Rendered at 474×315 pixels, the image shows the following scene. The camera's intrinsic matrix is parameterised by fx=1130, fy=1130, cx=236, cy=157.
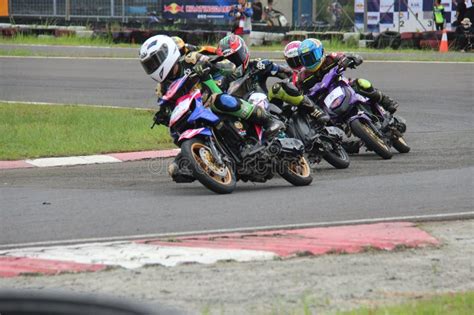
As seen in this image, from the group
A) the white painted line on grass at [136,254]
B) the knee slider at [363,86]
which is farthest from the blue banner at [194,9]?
the white painted line on grass at [136,254]

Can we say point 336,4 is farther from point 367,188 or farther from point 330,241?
point 330,241

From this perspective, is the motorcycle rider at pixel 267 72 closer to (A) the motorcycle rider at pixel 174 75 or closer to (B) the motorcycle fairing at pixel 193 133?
(A) the motorcycle rider at pixel 174 75

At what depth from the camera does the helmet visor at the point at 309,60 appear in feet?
37.9

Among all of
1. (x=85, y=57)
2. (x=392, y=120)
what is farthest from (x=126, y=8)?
(x=392, y=120)

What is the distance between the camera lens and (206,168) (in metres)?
9.15

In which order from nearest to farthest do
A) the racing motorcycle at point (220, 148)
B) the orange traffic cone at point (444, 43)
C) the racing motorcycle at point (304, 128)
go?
the racing motorcycle at point (220, 148)
the racing motorcycle at point (304, 128)
the orange traffic cone at point (444, 43)

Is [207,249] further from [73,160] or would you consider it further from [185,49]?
[73,160]

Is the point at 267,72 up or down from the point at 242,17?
up

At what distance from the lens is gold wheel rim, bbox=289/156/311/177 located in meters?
9.86

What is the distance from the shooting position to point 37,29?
28625mm

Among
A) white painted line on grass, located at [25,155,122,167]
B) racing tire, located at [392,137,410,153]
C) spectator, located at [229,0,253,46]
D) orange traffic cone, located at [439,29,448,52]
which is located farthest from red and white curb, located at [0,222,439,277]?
spectator, located at [229,0,253,46]

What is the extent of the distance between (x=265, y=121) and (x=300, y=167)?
51 cm

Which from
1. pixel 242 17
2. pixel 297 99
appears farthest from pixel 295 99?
pixel 242 17

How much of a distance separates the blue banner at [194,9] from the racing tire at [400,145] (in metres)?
17.2
